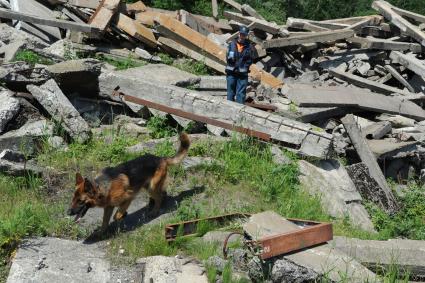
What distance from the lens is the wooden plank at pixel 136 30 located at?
44.8 feet

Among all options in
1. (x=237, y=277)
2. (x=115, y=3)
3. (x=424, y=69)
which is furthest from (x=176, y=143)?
(x=424, y=69)

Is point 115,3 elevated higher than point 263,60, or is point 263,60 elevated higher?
point 115,3

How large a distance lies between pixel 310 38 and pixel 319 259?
8.96m

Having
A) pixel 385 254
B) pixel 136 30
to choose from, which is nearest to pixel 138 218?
pixel 385 254

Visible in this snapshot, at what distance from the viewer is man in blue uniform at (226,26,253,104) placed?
1084 centimetres

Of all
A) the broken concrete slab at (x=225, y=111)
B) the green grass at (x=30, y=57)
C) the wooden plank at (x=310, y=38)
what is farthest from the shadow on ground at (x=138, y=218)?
the wooden plank at (x=310, y=38)

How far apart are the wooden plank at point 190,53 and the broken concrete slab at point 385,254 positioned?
7233 millimetres

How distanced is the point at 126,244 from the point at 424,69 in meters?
9.16

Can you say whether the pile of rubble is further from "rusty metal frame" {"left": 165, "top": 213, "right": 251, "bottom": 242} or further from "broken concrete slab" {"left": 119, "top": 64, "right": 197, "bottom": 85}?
"rusty metal frame" {"left": 165, "top": 213, "right": 251, "bottom": 242}

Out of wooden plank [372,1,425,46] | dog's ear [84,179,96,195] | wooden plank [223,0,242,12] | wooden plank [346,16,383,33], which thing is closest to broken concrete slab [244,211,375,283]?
dog's ear [84,179,96,195]

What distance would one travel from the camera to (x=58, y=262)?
602cm

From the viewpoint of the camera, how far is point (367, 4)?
19766 mm

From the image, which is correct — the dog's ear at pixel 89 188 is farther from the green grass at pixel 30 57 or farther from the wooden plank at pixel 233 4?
the wooden plank at pixel 233 4

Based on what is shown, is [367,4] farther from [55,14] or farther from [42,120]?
[42,120]
